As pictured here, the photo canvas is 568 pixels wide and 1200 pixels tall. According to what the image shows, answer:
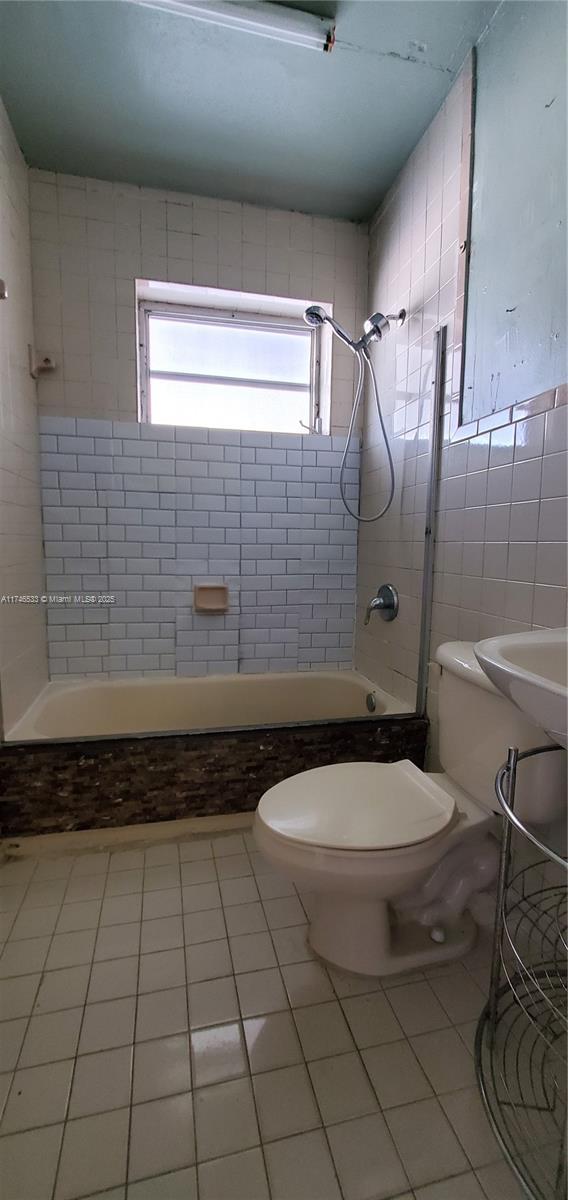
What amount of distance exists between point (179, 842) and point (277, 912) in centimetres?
48

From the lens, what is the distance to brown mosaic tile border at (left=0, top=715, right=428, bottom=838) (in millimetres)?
1594

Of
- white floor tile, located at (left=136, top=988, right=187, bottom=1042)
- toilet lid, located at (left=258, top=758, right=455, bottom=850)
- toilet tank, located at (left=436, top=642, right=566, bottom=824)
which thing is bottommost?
white floor tile, located at (left=136, top=988, right=187, bottom=1042)

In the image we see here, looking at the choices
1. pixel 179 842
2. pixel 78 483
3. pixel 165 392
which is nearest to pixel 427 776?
pixel 179 842

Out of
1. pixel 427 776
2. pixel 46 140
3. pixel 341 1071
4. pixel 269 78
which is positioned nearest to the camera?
pixel 341 1071

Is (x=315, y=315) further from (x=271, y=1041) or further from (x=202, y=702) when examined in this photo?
(x=271, y=1041)

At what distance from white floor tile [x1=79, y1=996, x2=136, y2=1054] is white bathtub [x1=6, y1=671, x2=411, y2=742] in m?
1.03

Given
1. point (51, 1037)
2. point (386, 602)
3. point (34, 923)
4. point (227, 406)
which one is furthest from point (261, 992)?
point (227, 406)

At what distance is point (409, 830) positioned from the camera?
3.42ft

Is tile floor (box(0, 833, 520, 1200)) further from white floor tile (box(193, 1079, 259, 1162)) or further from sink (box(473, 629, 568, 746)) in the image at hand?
sink (box(473, 629, 568, 746))

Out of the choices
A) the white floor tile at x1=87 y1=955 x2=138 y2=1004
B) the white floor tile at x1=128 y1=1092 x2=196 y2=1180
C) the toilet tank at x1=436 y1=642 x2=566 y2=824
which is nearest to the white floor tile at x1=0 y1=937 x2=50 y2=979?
the white floor tile at x1=87 y1=955 x2=138 y2=1004

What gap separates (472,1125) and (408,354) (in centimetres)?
222

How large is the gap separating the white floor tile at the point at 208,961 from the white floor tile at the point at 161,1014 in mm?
54

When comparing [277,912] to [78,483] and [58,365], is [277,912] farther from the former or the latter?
[58,365]

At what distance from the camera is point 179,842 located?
5.57 feet
